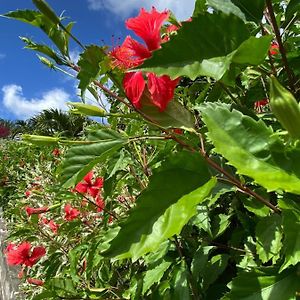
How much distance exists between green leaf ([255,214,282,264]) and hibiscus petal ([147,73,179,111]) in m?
0.29

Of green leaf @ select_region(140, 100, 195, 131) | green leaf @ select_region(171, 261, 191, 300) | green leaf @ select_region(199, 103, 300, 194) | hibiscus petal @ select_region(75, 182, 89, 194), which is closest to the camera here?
green leaf @ select_region(199, 103, 300, 194)

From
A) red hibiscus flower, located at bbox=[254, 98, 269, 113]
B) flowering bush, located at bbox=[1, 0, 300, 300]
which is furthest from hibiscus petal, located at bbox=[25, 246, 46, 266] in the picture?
red hibiscus flower, located at bbox=[254, 98, 269, 113]

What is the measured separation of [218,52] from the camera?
57cm

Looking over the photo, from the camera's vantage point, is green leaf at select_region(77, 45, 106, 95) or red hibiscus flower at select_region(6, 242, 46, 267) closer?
green leaf at select_region(77, 45, 106, 95)

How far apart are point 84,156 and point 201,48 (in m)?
0.32

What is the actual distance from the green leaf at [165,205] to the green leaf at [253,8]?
0.28 m

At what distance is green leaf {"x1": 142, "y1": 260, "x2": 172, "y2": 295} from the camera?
111 centimetres

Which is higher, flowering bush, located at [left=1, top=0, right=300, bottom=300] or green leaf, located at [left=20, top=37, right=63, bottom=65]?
green leaf, located at [left=20, top=37, right=63, bottom=65]

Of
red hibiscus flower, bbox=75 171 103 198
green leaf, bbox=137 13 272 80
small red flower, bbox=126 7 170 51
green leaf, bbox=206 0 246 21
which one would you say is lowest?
green leaf, bbox=137 13 272 80

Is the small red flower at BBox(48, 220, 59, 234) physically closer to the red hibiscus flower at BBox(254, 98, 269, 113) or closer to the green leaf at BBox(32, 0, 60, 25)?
the red hibiscus flower at BBox(254, 98, 269, 113)

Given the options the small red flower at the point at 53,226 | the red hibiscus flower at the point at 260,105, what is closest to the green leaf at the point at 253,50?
the red hibiscus flower at the point at 260,105

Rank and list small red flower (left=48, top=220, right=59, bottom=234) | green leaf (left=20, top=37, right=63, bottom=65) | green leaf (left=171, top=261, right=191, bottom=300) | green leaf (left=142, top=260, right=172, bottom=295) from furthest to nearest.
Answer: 1. small red flower (left=48, top=220, right=59, bottom=234)
2. green leaf (left=142, top=260, right=172, bottom=295)
3. green leaf (left=171, top=261, right=191, bottom=300)
4. green leaf (left=20, top=37, right=63, bottom=65)

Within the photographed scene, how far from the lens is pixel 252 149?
1.77 ft

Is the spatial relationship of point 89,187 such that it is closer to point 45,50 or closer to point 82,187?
point 82,187
